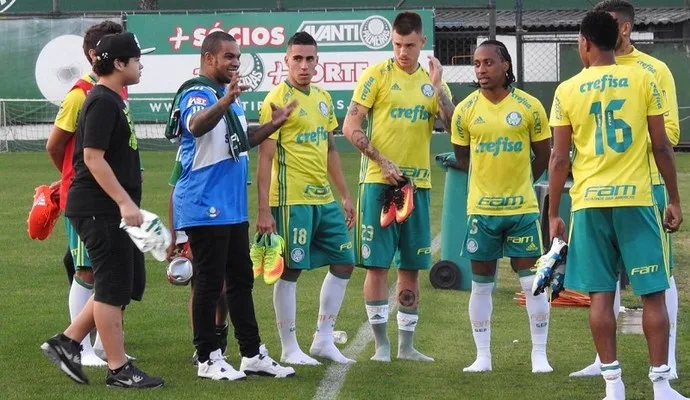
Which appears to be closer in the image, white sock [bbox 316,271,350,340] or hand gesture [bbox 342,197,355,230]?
white sock [bbox 316,271,350,340]

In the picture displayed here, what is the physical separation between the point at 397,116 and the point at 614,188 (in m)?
2.06

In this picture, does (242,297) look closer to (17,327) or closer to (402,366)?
(402,366)

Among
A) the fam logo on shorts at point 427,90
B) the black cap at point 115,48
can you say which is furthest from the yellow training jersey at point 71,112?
the fam logo on shorts at point 427,90

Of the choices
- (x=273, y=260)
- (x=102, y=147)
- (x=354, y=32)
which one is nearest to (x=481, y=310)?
(x=273, y=260)

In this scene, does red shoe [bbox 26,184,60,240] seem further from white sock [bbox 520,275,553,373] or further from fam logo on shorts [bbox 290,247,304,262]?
white sock [bbox 520,275,553,373]

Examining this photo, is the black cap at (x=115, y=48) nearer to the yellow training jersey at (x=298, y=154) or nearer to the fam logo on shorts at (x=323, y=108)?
the yellow training jersey at (x=298, y=154)

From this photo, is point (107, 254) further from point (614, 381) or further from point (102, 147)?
point (614, 381)

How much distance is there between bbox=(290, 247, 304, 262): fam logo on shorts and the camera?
8.24 metres

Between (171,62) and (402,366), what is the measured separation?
19.9m

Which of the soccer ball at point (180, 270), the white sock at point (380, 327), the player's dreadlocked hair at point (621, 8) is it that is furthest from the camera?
the white sock at point (380, 327)

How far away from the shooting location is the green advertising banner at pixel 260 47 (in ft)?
87.7

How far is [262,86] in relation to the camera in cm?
2714

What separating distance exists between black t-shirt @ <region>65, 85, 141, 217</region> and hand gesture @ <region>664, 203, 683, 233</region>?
2985 millimetres

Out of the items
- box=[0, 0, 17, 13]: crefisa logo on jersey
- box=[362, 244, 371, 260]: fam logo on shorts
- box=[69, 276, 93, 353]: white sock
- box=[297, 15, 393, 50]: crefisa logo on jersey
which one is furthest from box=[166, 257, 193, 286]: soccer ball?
box=[0, 0, 17, 13]: crefisa logo on jersey
